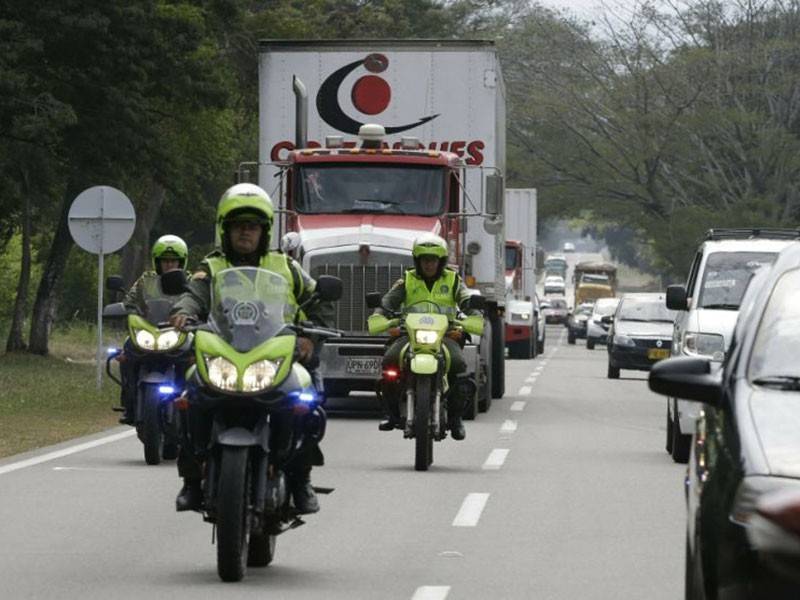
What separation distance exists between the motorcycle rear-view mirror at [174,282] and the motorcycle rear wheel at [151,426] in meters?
6.14

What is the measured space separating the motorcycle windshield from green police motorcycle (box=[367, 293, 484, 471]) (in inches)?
245

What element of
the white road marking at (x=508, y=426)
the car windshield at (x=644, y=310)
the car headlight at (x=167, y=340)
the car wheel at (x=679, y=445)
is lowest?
the white road marking at (x=508, y=426)

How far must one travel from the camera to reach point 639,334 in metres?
37.8

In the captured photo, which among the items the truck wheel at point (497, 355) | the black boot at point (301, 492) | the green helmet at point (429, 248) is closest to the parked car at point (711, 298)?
the green helmet at point (429, 248)

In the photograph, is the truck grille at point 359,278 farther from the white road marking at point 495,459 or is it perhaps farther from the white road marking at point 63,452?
the white road marking at point 495,459

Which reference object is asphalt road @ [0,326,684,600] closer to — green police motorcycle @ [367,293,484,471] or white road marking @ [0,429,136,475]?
white road marking @ [0,429,136,475]

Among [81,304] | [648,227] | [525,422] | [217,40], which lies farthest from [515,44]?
[525,422]

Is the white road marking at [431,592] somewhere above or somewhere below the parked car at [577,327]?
above

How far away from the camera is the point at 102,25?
34.2 metres

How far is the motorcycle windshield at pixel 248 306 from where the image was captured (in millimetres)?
10242

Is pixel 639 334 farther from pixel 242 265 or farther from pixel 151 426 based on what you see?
pixel 242 265

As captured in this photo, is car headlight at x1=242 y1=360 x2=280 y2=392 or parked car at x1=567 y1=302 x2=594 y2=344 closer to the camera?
car headlight at x1=242 y1=360 x2=280 y2=392

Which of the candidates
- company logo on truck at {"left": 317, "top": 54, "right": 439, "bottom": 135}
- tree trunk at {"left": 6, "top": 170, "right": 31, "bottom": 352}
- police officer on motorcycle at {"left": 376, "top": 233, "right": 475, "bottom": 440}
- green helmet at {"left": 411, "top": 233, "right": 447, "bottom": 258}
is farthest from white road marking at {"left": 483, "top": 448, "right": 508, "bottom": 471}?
tree trunk at {"left": 6, "top": 170, "right": 31, "bottom": 352}

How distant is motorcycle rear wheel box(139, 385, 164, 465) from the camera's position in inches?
664
